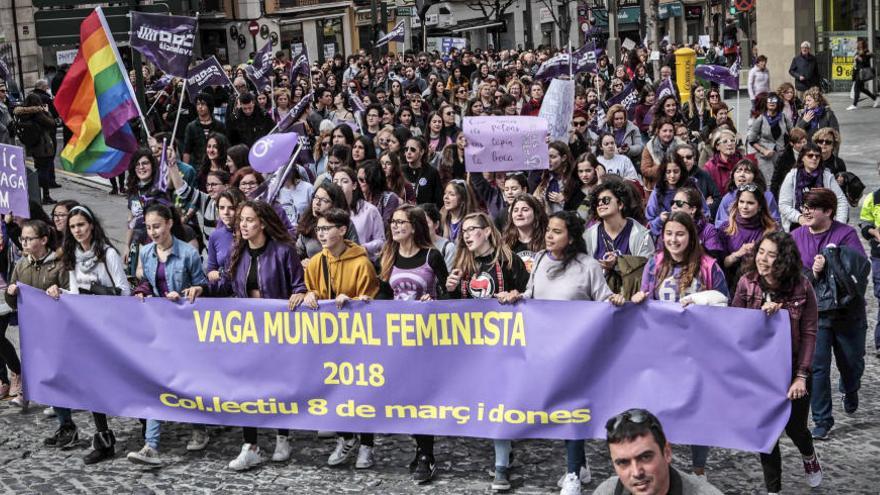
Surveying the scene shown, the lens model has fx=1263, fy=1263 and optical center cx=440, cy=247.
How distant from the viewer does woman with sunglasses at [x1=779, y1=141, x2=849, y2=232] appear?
9.65m

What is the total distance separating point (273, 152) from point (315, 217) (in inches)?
52.2

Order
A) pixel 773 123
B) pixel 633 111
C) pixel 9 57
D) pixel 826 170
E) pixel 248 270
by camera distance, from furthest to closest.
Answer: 1. pixel 9 57
2. pixel 633 111
3. pixel 773 123
4. pixel 826 170
5. pixel 248 270

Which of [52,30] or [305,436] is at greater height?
[52,30]

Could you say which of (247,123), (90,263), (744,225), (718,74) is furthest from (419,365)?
(718,74)

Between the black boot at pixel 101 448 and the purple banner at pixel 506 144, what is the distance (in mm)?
3866

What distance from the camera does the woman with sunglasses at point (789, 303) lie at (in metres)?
6.36

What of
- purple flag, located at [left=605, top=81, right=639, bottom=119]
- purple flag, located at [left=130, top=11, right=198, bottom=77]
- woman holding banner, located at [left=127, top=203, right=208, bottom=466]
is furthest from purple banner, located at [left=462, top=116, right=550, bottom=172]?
purple flag, located at [left=605, top=81, right=639, bottom=119]

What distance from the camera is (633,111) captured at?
1680 cm

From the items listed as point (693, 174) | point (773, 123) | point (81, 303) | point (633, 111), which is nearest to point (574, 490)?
point (81, 303)

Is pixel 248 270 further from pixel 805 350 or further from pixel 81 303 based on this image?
pixel 805 350

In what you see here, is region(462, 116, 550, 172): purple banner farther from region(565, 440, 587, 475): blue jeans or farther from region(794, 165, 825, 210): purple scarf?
region(565, 440, 587, 475): blue jeans

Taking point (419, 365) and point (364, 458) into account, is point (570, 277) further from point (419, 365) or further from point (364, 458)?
point (364, 458)

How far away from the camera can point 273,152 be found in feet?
32.2

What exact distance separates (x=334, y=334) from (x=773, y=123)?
7763 millimetres
